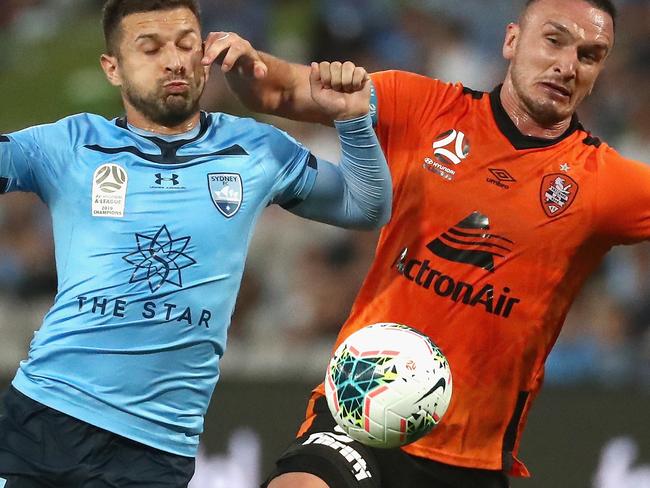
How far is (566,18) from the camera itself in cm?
485

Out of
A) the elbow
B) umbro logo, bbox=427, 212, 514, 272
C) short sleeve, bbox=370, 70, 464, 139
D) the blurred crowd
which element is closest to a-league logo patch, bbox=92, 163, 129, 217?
the elbow

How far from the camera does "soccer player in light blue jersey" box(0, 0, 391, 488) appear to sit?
408 cm

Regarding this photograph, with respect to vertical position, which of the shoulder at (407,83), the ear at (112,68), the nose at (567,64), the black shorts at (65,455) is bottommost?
the black shorts at (65,455)

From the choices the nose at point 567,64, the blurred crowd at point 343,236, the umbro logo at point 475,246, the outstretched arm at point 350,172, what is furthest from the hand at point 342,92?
the blurred crowd at point 343,236

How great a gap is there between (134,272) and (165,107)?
594mm

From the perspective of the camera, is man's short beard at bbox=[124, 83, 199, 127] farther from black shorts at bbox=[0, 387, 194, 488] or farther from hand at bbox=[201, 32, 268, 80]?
black shorts at bbox=[0, 387, 194, 488]

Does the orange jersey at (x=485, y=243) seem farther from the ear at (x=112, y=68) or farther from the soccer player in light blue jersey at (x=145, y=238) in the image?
the ear at (x=112, y=68)

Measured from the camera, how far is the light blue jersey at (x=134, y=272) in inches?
161

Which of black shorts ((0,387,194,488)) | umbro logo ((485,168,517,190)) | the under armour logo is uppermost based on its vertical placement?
umbro logo ((485,168,517,190))

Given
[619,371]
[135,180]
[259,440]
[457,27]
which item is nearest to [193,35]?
[135,180]

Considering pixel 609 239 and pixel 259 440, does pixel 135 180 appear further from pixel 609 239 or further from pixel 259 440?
pixel 259 440

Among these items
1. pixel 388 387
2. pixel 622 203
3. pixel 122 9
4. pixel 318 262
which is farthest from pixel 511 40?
pixel 318 262

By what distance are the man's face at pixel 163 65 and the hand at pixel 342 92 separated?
43 cm

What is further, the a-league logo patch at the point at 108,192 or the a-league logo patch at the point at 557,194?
the a-league logo patch at the point at 557,194
